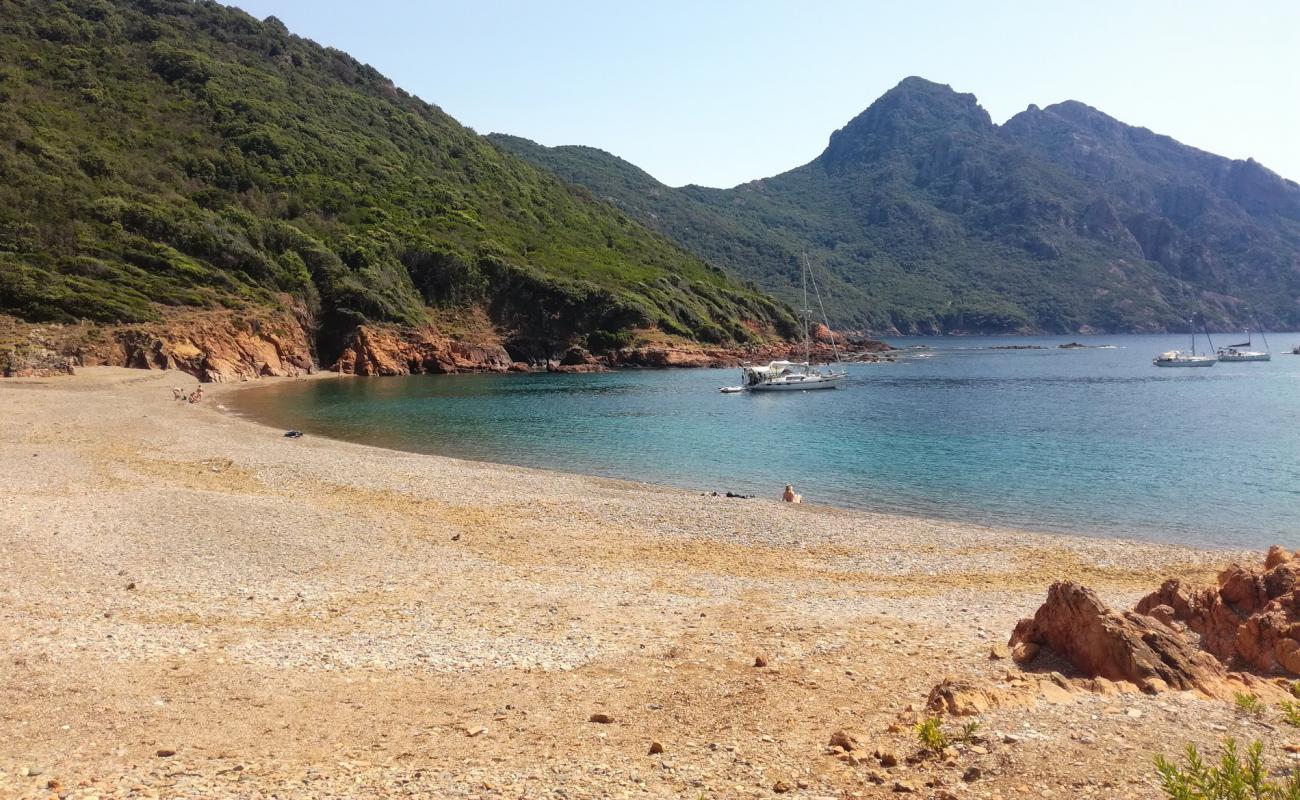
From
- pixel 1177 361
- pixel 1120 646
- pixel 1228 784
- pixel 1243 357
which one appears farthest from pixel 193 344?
pixel 1243 357

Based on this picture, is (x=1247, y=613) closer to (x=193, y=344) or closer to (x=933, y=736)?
(x=933, y=736)

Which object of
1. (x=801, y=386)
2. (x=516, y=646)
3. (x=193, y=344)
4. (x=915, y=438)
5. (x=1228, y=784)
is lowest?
(x=516, y=646)

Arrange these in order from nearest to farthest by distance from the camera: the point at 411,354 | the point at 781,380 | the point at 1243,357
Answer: the point at 781,380, the point at 411,354, the point at 1243,357

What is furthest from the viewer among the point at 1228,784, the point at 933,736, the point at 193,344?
the point at 193,344

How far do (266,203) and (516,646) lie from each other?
308 ft

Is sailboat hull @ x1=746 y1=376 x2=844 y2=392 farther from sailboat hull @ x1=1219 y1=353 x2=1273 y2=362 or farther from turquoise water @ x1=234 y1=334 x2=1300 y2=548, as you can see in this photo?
sailboat hull @ x1=1219 y1=353 x2=1273 y2=362

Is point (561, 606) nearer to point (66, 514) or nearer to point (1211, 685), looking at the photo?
point (1211, 685)

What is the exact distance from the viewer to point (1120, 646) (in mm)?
8609

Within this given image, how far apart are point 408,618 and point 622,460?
72.2 feet

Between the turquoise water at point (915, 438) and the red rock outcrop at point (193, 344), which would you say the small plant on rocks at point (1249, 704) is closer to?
the turquoise water at point (915, 438)

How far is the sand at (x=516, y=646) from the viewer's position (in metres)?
6.89

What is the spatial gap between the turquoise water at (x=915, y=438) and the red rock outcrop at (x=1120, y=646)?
1387 cm

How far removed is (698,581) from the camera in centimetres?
1504

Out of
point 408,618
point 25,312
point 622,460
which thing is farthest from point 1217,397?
point 25,312
